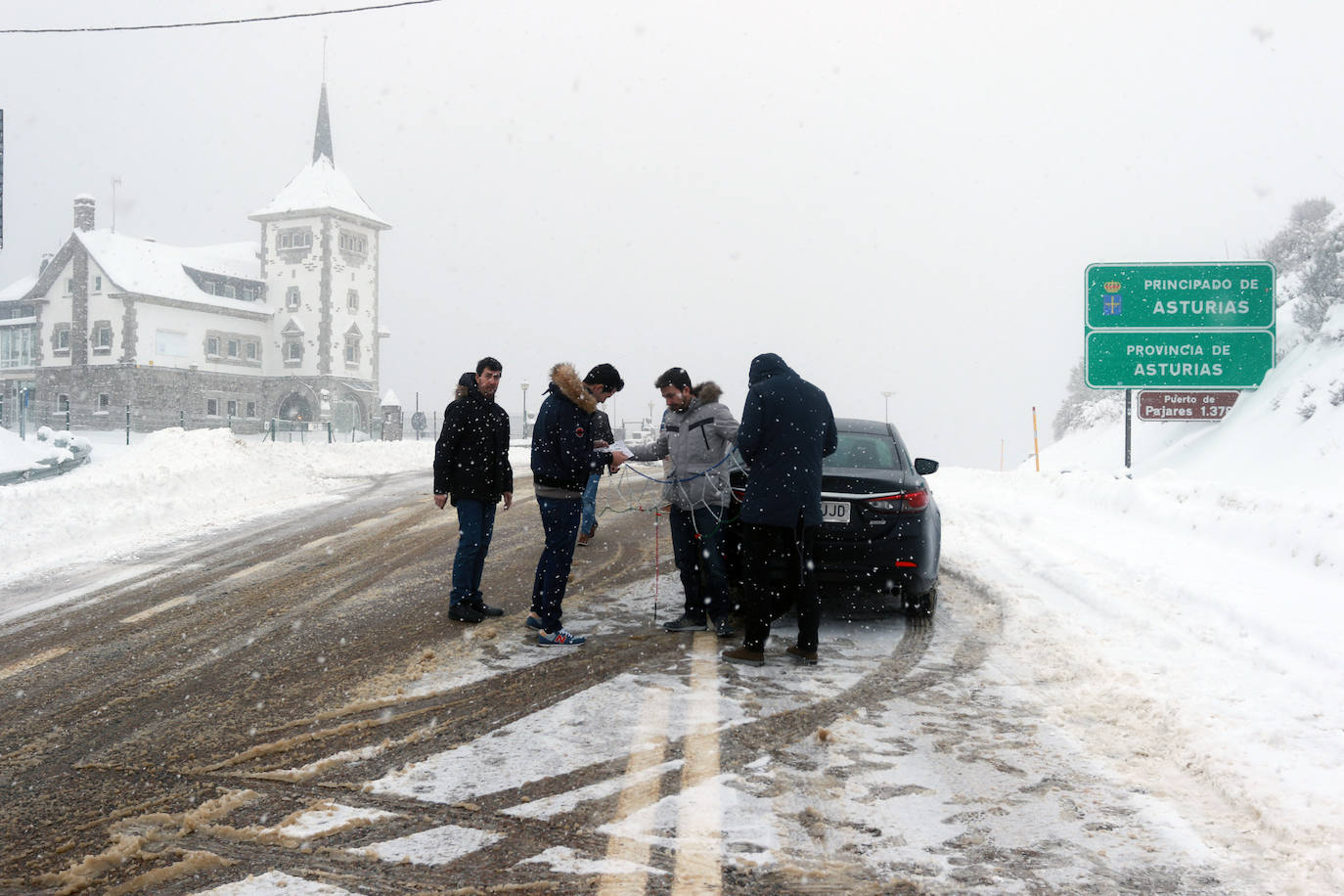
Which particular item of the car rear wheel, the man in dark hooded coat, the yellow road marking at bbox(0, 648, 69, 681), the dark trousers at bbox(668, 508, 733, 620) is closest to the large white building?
the yellow road marking at bbox(0, 648, 69, 681)

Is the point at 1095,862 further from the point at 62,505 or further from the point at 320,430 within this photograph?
the point at 320,430

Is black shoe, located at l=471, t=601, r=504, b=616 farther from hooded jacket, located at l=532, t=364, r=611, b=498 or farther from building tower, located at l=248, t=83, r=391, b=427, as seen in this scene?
building tower, located at l=248, t=83, r=391, b=427

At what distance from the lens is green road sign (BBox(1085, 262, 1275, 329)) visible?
1553 centimetres

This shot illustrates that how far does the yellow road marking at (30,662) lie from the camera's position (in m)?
5.59

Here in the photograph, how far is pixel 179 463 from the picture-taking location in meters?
17.3

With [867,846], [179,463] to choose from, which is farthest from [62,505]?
[867,846]

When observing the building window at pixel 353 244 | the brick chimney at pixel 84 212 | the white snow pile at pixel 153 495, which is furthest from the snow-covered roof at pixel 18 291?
the white snow pile at pixel 153 495

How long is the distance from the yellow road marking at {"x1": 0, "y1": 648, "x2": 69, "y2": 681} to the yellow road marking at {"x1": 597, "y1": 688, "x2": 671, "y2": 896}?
376 centimetres

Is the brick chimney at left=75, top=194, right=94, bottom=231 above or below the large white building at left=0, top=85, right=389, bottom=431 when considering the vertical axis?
above

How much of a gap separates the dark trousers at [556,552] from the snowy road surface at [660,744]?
264mm

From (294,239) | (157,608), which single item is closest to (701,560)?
(157,608)

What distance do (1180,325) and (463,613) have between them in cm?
1374

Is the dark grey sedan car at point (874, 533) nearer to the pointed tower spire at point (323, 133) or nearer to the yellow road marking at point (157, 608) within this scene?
the yellow road marking at point (157, 608)

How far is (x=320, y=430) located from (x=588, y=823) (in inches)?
2361
